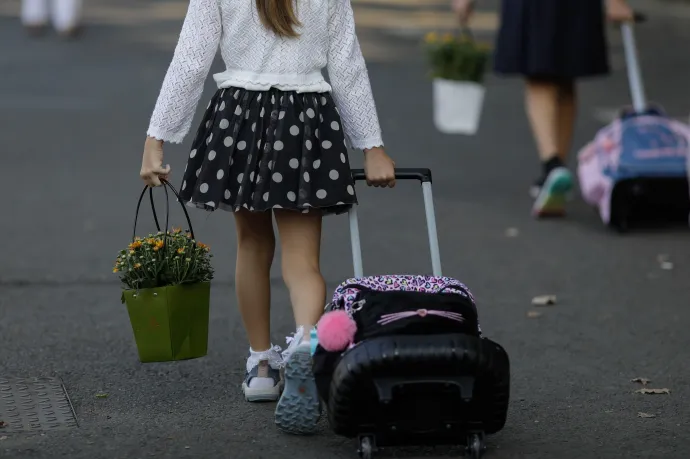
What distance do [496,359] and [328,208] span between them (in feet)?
2.90

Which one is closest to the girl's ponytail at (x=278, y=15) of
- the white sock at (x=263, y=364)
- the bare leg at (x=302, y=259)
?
the bare leg at (x=302, y=259)

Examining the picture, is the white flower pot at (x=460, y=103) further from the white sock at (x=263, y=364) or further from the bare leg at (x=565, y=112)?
the white sock at (x=263, y=364)

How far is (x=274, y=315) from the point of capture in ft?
21.6

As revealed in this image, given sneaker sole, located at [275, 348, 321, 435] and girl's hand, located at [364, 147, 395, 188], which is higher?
girl's hand, located at [364, 147, 395, 188]

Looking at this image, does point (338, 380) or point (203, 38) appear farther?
point (203, 38)

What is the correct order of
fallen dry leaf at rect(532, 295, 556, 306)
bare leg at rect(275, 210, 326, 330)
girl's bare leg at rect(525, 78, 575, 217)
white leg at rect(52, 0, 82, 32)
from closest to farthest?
1. bare leg at rect(275, 210, 326, 330)
2. fallen dry leaf at rect(532, 295, 556, 306)
3. girl's bare leg at rect(525, 78, 575, 217)
4. white leg at rect(52, 0, 82, 32)

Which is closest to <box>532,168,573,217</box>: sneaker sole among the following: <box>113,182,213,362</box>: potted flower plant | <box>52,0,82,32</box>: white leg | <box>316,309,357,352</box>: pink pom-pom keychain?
<box>113,182,213,362</box>: potted flower plant

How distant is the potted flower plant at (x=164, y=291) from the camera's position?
4918 mm

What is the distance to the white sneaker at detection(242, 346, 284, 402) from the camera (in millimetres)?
5203

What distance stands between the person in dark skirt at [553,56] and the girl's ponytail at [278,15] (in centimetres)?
415

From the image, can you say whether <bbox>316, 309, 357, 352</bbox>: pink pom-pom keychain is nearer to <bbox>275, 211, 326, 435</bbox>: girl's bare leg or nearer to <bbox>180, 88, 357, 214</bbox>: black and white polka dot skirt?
<bbox>275, 211, 326, 435</bbox>: girl's bare leg

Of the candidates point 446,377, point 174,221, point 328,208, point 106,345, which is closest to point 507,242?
point 174,221

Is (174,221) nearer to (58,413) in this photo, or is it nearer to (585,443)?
(58,413)

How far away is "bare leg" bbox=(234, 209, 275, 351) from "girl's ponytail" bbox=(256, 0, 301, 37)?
2.19 feet
